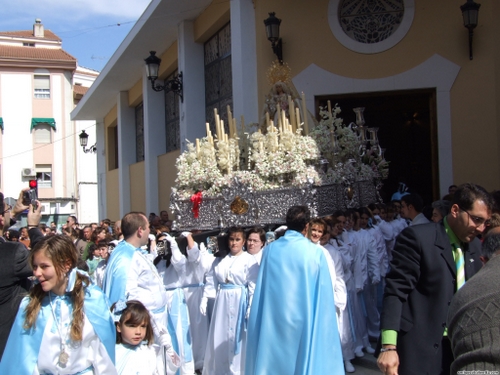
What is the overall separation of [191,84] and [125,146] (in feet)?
24.4

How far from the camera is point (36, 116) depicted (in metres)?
34.8

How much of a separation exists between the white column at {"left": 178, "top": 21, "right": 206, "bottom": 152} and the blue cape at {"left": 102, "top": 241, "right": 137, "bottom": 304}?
8371 millimetres

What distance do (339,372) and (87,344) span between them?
7.16ft

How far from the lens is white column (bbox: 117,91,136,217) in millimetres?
20703

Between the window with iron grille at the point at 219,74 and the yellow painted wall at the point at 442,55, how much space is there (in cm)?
→ 184

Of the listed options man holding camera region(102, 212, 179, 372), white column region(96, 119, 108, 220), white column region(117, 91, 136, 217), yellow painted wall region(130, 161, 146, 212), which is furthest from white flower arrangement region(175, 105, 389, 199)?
white column region(96, 119, 108, 220)

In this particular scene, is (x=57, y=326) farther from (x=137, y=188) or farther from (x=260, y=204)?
(x=137, y=188)

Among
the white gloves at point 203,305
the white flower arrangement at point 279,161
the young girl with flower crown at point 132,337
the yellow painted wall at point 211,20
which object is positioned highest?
the yellow painted wall at point 211,20

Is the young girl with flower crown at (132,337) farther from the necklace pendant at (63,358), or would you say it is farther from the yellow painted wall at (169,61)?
the yellow painted wall at (169,61)

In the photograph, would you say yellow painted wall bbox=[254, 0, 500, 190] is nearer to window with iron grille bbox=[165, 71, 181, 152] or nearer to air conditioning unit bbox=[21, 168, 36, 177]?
window with iron grille bbox=[165, 71, 181, 152]

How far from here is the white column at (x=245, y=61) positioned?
11.0 metres


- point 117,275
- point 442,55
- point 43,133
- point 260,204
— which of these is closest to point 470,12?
point 442,55

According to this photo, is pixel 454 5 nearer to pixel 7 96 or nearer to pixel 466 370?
pixel 466 370

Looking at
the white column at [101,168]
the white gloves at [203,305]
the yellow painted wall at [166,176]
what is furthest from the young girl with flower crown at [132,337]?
the white column at [101,168]
